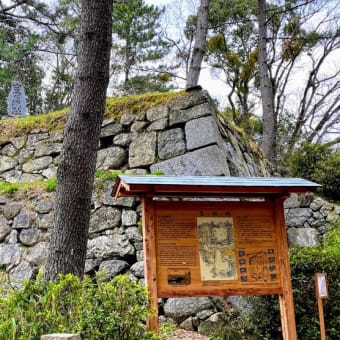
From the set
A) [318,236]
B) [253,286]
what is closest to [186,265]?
[253,286]

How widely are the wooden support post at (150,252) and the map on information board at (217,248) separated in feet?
1.27

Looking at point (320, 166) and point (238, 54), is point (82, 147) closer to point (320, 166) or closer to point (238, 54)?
point (320, 166)

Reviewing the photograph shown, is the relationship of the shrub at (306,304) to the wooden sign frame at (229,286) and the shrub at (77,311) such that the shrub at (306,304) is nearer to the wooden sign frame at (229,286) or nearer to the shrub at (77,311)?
the wooden sign frame at (229,286)

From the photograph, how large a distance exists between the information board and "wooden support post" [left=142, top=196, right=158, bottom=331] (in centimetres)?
4

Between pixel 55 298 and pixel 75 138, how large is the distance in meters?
1.47

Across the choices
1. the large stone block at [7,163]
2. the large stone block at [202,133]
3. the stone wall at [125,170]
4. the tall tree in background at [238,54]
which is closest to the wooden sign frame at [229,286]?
the stone wall at [125,170]

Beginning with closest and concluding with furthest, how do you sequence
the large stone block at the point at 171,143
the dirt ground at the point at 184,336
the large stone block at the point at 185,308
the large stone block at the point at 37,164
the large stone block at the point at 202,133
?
the dirt ground at the point at 184,336, the large stone block at the point at 185,308, the large stone block at the point at 202,133, the large stone block at the point at 171,143, the large stone block at the point at 37,164

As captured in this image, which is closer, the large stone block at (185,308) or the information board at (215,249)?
the information board at (215,249)

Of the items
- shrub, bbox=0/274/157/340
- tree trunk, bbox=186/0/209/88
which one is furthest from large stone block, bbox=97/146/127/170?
shrub, bbox=0/274/157/340

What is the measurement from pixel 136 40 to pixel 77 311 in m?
12.0

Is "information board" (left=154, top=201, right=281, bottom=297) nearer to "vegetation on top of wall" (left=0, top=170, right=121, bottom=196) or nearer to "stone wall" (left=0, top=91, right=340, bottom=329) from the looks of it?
"stone wall" (left=0, top=91, right=340, bottom=329)

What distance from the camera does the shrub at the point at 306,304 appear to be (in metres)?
3.89

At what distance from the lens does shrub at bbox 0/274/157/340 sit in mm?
2463

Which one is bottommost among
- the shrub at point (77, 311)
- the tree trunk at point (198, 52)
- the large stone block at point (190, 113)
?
the shrub at point (77, 311)
